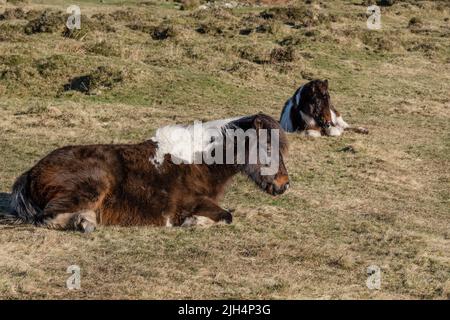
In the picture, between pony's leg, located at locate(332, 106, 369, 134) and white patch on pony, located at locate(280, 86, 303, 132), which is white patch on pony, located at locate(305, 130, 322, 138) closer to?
white patch on pony, located at locate(280, 86, 303, 132)

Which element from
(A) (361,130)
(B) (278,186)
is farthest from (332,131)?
(B) (278,186)

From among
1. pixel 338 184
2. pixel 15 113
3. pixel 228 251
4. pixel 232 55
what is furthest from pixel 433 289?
pixel 232 55

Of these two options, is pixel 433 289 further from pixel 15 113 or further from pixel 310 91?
pixel 15 113

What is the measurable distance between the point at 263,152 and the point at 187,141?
1017 millimetres

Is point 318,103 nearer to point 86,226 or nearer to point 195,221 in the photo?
point 195,221

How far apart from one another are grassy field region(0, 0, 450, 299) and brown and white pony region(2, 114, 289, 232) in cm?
22

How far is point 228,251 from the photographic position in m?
8.34

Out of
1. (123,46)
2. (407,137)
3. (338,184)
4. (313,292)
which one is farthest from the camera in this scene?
(123,46)

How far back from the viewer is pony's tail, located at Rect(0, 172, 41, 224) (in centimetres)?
865

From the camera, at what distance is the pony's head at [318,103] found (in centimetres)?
1608

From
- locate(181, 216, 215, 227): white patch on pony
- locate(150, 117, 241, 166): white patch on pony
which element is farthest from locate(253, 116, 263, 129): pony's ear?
locate(181, 216, 215, 227): white patch on pony

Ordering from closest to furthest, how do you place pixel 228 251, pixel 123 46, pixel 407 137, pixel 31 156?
pixel 228 251 → pixel 31 156 → pixel 407 137 → pixel 123 46

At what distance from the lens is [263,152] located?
8.92 m

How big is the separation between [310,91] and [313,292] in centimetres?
957
